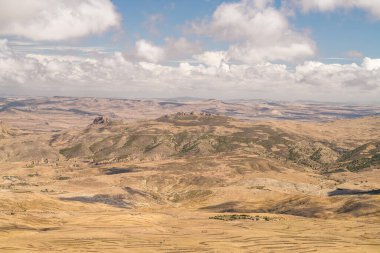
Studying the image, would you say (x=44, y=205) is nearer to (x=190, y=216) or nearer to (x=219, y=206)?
(x=190, y=216)

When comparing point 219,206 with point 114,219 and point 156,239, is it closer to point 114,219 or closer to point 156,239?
point 114,219

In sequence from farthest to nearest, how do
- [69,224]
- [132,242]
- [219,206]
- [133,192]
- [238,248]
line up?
[133,192], [219,206], [69,224], [132,242], [238,248]

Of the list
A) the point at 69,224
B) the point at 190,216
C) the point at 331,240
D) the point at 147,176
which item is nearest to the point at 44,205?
the point at 69,224

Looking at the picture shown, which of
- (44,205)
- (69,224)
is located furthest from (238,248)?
(44,205)

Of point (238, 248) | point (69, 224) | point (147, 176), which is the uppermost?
point (238, 248)

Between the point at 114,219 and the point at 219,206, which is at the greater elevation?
the point at 114,219

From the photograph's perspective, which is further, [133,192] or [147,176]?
[147,176]

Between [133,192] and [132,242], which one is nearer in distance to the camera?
[132,242]

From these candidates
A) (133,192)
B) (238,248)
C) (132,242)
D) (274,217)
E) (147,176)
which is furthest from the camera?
(147,176)

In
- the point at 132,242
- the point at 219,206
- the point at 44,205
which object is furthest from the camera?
the point at 219,206
